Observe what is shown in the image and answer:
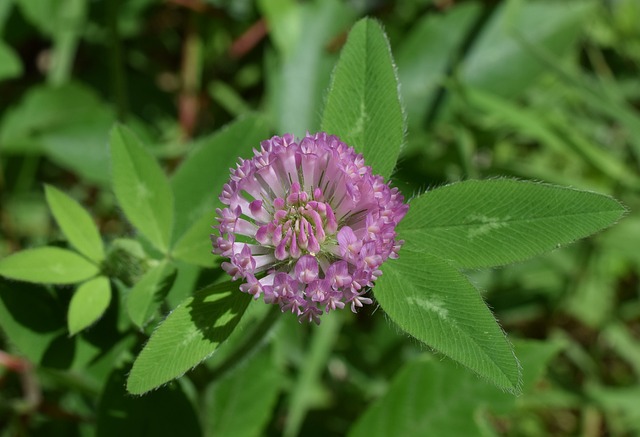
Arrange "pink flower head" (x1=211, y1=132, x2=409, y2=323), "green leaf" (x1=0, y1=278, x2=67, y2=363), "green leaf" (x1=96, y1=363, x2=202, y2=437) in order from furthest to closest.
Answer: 1. "green leaf" (x1=96, y1=363, x2=202, y2=437)
2. "green leaf" (x1=0, y1=278, x2=67, y2=363)
3. "pink flower head" (x1=211, y1=132, x2=409, y2=323)

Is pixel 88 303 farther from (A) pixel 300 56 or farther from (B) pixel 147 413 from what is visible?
(A) pixel 300 56

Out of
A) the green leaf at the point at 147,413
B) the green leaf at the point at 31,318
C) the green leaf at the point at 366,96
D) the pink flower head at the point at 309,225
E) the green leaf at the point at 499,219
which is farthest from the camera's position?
the green leaf at the point at 147,413

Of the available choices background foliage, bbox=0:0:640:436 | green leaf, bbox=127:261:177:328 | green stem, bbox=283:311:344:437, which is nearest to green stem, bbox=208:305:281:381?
background foliage, bbox=0:0:640:436

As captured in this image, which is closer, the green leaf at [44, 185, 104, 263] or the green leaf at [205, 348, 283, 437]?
the green leaf at [44, 185, 104, 263]

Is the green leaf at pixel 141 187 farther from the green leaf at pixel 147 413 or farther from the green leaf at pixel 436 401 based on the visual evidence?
the green leaf at pixel 436 401

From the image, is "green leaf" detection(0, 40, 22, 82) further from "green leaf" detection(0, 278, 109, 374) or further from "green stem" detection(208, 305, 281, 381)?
"green stem" detection(208, 305, 281, 381)

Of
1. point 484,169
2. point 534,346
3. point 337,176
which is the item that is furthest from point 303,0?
point 337,176

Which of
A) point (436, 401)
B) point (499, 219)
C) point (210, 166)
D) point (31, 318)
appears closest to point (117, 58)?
point (210, 166)

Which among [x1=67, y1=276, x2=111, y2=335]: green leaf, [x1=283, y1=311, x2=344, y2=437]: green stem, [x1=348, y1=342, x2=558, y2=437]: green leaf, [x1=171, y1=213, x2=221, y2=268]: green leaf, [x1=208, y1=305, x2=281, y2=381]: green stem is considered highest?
[x1=171, y1=213, x2=221, y2=268]: green leaf

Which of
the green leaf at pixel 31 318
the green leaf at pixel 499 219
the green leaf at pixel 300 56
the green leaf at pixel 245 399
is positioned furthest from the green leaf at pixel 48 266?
the green leaf at pixel 300 56
